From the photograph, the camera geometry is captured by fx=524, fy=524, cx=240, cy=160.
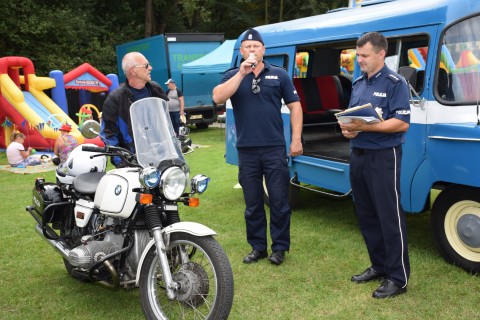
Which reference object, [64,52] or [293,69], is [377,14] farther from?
[64,52]

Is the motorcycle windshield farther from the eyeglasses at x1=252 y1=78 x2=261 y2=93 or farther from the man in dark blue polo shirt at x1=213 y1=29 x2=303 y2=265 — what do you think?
the eyeglasses at x1=252 y1=78 x2=261 y2=93

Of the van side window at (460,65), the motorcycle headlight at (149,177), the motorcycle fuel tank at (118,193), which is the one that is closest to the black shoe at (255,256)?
the motorcycle fuel tank at (118,193)

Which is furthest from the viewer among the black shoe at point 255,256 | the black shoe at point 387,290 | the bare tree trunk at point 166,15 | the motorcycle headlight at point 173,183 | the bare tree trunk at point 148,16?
the bare tree trunk at point 166,15

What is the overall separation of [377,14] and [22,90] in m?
11.0

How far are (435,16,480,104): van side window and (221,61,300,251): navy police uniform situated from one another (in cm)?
117

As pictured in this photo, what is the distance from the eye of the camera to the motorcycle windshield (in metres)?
3.36

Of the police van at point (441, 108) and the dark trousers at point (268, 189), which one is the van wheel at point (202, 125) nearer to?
the police van at point (441, 108)

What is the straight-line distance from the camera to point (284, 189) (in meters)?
4.47

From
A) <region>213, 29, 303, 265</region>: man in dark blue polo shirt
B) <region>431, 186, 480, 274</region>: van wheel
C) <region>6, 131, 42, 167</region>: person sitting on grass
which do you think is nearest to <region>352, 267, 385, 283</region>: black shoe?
<region>431, 186, 480, 274</region>: van wheel

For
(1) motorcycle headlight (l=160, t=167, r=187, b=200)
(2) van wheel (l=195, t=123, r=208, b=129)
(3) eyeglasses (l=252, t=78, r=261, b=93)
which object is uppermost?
(3) eyeglasses (l=252, t=78, r=261, b=93)

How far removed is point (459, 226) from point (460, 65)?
126 centimetres

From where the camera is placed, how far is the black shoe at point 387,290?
3.70 m

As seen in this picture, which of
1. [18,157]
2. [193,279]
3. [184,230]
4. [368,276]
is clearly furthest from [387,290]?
[18,157]

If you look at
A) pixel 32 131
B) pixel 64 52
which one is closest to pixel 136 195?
pixel 32 131
